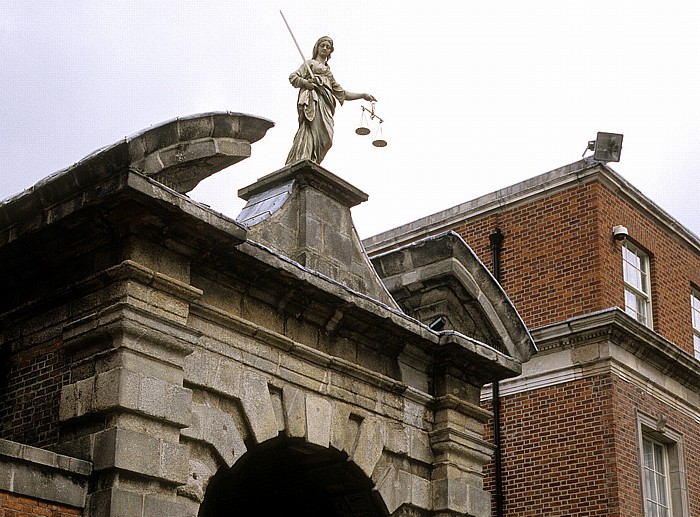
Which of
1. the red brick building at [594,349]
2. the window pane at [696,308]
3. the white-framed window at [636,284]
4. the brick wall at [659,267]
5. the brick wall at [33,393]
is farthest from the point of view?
the window pane at [696,308]

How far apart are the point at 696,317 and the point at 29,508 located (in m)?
15.3

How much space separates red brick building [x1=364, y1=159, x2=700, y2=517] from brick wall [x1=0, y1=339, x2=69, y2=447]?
981cm

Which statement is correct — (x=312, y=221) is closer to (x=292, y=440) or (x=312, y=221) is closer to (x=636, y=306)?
(x=292, y=440)

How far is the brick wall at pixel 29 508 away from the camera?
340 inches

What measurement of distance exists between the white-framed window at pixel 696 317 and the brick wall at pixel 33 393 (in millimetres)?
13939

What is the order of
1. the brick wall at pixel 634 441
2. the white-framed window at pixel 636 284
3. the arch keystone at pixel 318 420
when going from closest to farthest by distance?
1. the arch keystone at pixel 318 420
2. the brick wall at pixel 634 441
3. the white-framed window at pixel 636 284

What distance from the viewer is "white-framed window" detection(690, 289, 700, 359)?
68.9 feet

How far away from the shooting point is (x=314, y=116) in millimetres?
12438

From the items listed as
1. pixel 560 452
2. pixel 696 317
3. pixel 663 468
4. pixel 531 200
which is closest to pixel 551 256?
pixel 531 200

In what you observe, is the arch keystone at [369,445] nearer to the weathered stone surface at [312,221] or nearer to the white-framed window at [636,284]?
the weathered stone surface at [312,221]

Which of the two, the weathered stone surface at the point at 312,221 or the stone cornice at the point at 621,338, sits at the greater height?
the stone cornice at the point at 621,338

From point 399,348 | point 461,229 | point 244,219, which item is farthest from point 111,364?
point 461,229

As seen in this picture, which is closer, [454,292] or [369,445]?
[369,445]

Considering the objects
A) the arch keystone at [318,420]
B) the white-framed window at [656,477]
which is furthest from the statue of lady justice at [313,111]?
the white-framed window at [656,477]
